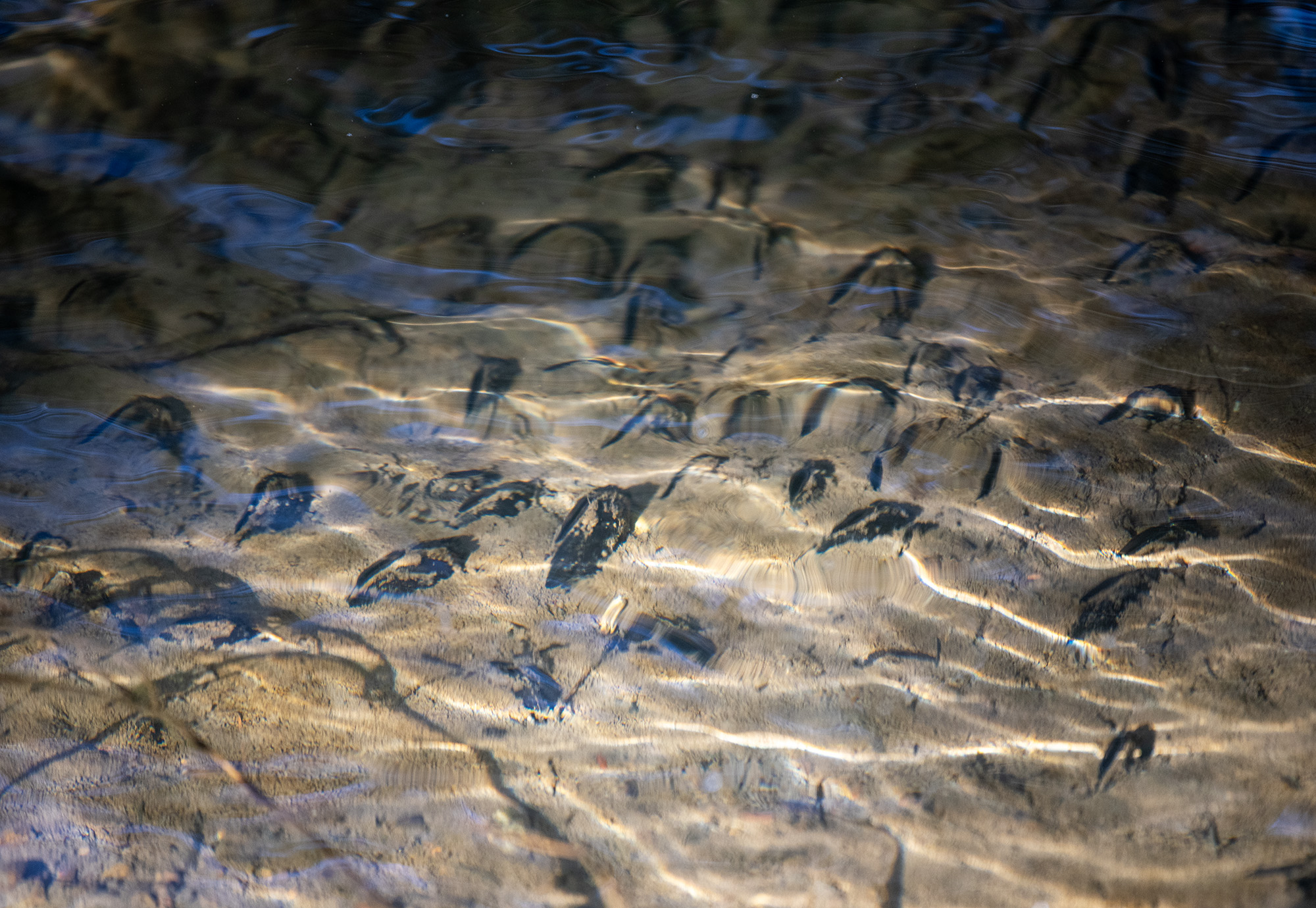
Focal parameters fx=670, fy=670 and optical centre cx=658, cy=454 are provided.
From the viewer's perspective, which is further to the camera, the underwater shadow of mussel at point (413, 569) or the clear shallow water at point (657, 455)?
the underwater shadow of mussel at point (413, 569)

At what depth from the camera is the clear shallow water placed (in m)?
1.70

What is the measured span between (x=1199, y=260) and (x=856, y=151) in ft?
4.35

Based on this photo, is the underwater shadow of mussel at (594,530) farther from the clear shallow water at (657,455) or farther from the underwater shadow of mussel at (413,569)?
the underwater shadow of mussel at (413,569)

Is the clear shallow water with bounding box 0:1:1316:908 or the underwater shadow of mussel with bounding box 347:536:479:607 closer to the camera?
the clear shallow water with bounding box 0:1:1316:908

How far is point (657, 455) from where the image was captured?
218 centimetres

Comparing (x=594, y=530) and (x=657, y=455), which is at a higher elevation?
(x=657, y=455)

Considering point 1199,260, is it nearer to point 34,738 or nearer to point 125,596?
point 125,596

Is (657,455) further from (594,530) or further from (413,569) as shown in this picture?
(413,569)

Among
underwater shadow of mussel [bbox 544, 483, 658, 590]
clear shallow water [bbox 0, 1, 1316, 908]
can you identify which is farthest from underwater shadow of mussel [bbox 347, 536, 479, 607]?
underwater shadow of mussel [bbox 544, 483, 658, 590]

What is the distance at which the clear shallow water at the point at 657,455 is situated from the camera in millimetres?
1696

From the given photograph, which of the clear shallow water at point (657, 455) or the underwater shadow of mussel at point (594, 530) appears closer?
the clear shallow water at point (657, 455)

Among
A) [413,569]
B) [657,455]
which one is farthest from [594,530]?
[413,569]

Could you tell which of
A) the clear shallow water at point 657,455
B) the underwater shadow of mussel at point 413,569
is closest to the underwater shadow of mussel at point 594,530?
the clear shallow water at point 657,455

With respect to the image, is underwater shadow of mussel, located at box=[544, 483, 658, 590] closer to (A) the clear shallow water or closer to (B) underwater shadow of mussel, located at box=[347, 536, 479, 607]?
(A) the clear shallow water
